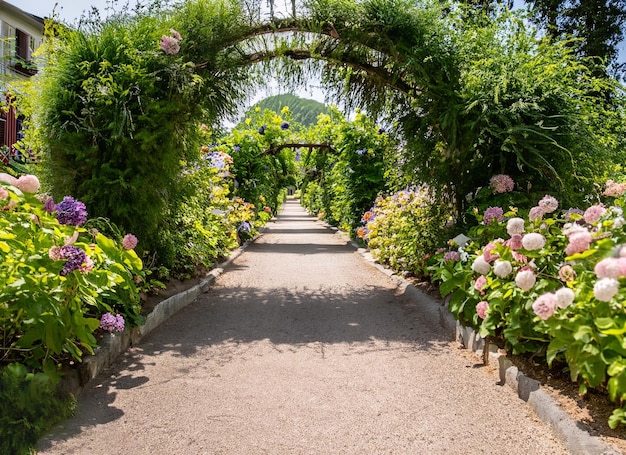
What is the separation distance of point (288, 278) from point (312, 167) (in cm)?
1785

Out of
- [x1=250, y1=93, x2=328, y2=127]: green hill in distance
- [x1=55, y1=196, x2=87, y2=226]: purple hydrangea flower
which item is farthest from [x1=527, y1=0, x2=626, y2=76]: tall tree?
[x1=55, y1=196, x2=87, y2=226]: purple hydrangea flower

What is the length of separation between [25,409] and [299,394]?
169 cm

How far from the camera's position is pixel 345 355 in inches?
184

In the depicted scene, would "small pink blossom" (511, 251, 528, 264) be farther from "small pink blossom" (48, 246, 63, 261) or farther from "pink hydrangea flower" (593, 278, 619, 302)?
"small pink blossom" (48, 246, 63, 261)

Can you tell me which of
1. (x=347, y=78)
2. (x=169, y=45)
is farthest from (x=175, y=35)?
(x=347, y=78)

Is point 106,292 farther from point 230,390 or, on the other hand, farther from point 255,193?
point 255,193

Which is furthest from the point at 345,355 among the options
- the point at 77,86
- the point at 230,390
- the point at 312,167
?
the point at 312,167

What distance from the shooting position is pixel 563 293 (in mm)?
2865

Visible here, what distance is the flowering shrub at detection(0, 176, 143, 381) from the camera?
3125mm

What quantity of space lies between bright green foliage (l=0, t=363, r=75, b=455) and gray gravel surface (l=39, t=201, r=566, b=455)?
0.10m

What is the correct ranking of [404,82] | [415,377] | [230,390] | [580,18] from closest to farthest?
[230,390], [415,377], [404,82], [580,18]

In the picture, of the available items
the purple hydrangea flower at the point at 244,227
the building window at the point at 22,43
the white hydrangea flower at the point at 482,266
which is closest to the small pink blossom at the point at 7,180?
the white hydrangea flower at the point at 482,266

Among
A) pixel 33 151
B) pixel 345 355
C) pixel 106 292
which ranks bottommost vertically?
pixel 345 355

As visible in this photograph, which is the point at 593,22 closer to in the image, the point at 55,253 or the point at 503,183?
the point at 503,183
